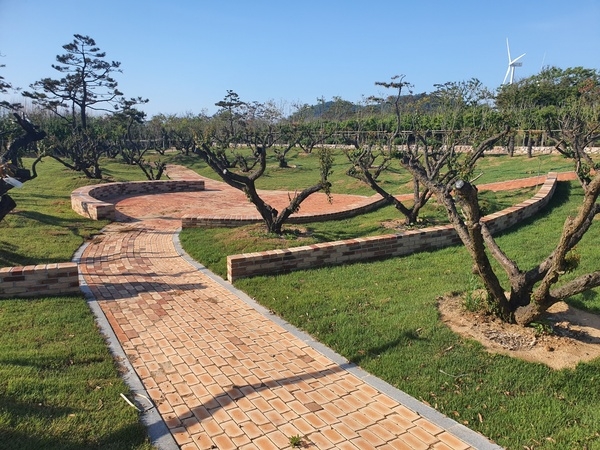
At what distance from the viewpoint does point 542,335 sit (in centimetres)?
453

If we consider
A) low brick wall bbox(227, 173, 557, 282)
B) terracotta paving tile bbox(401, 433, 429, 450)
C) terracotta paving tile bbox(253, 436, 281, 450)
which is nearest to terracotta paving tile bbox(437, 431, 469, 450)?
terracotta paving tile bbox(401, 433, 429, 450)

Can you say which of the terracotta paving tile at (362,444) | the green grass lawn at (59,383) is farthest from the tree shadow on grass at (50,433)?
the terracotta paving tile at (362,444)

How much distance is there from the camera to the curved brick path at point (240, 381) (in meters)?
3.31

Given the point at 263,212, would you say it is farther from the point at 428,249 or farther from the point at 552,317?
the point at 552,317

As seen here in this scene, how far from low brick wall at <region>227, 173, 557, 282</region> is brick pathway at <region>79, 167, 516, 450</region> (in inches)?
19.3

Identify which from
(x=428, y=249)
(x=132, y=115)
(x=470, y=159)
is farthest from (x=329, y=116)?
(x=428, y=249)

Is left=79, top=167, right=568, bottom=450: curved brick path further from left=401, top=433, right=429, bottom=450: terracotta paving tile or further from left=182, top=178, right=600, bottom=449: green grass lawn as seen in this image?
left=182, top=178, right=600, bottom=449: green grass lawn

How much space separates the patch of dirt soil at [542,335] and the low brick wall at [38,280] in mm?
4926

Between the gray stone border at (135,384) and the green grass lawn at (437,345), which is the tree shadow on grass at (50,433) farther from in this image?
the green grass lawn at (437,345)

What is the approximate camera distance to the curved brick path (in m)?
3.31

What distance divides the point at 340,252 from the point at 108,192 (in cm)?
1229

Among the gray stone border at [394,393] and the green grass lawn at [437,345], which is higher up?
the green grass lawn at [437,345]

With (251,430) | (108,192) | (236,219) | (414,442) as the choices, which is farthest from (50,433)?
(108,192)

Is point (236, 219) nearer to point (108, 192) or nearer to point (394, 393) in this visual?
point (394, 393)
